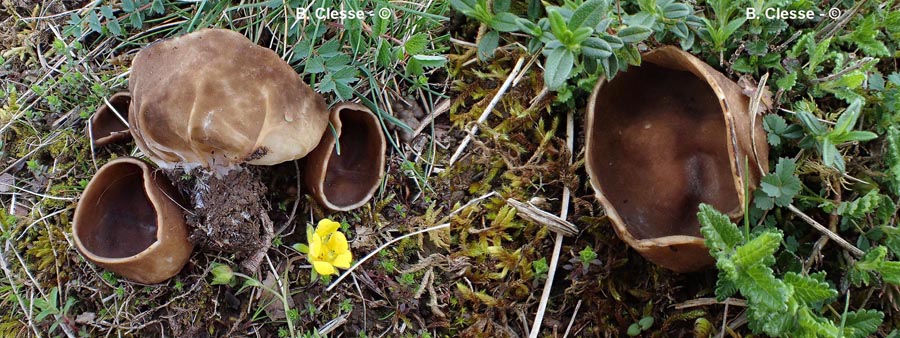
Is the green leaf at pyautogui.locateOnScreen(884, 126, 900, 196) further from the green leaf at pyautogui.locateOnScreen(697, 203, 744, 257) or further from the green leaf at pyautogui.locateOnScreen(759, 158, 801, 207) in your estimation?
the green leaf at pyautogui.locateOnScreen(697, 203, 744, 257)

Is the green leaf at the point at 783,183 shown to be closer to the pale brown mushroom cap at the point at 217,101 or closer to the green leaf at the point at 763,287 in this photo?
the green leaf at the point at 763,287

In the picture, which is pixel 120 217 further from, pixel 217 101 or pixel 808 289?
pixel 808 289

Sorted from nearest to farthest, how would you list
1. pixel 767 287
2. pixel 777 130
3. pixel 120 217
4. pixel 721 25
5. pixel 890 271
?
pixel 767 287 < pixel 890 271 < pixel 777 130 < pixel 721 25 < pixel 120 217

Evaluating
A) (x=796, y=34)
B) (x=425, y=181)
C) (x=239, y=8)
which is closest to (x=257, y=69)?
(x=239, y=8)

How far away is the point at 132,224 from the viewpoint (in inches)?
102

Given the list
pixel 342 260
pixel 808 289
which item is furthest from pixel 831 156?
→ pixel 342 260

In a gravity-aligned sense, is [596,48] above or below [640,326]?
above

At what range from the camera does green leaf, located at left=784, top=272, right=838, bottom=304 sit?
1967 mm

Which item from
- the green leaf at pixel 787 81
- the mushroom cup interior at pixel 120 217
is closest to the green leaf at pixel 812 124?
the green leaf at pixel 787 81

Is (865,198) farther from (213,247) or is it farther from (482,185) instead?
(213,247)

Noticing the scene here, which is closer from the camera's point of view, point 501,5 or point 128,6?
point 501,5

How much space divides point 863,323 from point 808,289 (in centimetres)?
25

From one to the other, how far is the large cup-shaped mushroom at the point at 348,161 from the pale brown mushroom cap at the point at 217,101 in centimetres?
19

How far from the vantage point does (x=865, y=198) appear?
2135mm
